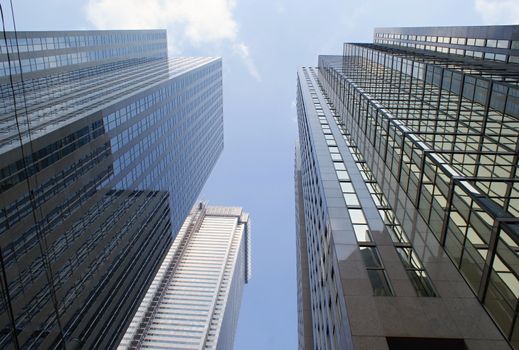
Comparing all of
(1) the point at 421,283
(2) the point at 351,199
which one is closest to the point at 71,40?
(2) the point at 351,199

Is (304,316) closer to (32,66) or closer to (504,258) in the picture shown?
(504,258)

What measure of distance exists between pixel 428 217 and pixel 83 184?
3471 centimetres

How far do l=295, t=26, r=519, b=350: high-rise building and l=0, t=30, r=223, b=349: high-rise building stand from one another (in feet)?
53.2

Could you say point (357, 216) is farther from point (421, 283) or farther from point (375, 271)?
point (421, 283)

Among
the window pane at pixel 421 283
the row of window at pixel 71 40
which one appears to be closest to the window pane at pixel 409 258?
the window pane at pixel 421 283

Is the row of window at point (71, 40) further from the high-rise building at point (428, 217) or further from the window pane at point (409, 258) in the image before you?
the window pane at point (409, 258)

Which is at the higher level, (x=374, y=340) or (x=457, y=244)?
(x=457, y=244)

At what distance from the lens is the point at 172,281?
185 meters

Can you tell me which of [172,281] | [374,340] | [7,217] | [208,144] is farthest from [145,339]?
[374,340]

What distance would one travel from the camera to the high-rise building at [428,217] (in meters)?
16.3

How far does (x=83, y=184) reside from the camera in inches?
1609

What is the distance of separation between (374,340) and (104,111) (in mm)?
39230

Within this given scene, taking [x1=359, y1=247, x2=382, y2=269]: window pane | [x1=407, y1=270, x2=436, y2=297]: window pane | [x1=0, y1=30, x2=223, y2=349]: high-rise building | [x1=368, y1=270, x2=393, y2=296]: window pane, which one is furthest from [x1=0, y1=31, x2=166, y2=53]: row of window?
[x1=407, y1=270, x2=436, y2=297]: window pane

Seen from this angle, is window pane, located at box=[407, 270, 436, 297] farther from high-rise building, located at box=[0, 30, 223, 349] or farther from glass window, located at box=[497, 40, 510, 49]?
glass window, located at box=[497, 40, 510, 49]
